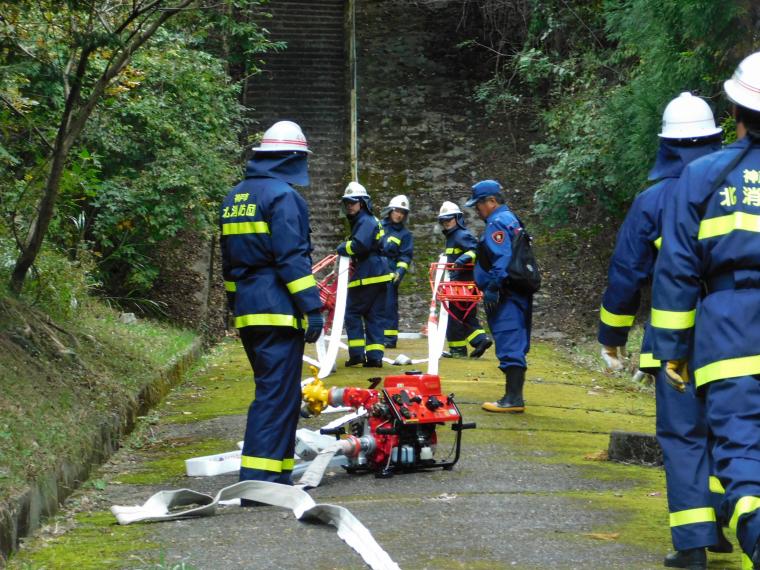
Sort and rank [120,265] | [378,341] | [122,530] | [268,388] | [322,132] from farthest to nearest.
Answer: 1. [322,132]
2. [120,265]
3. [378,341]
4. [268,388]
5. [122,530]

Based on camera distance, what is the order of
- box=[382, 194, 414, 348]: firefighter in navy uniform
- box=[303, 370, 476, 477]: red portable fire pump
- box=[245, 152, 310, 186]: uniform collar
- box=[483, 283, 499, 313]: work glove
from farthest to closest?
box=[382, 194, 414, 348]: firefighter in navy uniform, box=[483, 283, 499, 313]: work glove, box=[303, 370, 476, 477]: red portable fire pump, box=[245, 152, 310, 186]: uniform collar

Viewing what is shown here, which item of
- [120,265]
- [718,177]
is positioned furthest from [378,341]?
[718,177]

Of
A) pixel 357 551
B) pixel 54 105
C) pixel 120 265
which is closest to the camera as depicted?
pixel 357 551

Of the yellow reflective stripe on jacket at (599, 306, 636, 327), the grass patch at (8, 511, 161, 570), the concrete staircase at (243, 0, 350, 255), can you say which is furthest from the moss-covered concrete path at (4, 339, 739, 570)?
the concrete staircase at (243, 0, 350, 255)

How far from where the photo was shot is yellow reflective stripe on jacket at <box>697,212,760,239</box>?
15.5 feet

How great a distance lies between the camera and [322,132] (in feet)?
79.7

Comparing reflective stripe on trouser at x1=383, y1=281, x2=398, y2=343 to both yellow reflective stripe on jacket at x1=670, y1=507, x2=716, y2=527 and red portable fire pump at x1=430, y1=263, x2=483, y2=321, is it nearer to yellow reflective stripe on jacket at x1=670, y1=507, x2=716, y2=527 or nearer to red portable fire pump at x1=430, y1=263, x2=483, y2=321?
red portable fire pump at x1=430, y1=263, x2=483, y2=321

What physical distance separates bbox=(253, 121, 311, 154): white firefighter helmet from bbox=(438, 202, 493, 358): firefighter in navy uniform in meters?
6.66

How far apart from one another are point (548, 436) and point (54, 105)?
6415 millimetres

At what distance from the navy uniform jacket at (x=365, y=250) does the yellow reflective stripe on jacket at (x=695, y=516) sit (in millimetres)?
7968

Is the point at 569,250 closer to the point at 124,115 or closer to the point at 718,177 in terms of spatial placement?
the point at 124,115

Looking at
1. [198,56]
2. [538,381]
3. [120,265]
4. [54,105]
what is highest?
[198,56]

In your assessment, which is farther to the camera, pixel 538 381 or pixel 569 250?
pixel 569 250

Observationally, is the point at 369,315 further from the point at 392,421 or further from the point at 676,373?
the point at 676,373
